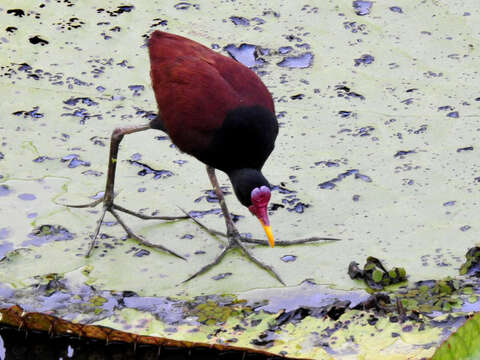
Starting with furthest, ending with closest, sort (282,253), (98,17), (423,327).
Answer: (98,17) → (282,253) → (423,327)

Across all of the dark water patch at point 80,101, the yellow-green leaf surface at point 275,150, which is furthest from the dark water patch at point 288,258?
the dark water patch at point 80,101

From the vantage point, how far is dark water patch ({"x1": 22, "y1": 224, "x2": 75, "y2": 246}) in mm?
3865

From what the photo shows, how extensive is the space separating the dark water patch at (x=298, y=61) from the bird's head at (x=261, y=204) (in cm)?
172

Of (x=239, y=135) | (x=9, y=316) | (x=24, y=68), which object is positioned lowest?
(x=24, y=68)

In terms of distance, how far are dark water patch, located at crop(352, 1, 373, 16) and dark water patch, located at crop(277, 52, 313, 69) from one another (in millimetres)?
634

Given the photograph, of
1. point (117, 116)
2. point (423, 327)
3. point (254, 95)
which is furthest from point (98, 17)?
point (423, 327)

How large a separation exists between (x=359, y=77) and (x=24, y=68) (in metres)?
2.04

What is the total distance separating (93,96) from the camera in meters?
4.90

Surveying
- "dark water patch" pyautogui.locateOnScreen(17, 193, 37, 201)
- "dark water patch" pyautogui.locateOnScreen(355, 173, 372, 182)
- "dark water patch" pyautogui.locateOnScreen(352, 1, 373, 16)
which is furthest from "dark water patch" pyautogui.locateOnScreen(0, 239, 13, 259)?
"dark water patch" pyautogui.locateOnScreen(352, 1, 373, 16)

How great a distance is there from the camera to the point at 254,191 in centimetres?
361

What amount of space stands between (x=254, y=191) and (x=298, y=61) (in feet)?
5.91

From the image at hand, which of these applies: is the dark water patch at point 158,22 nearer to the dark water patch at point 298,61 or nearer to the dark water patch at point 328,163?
the dark water patch at point 298,61

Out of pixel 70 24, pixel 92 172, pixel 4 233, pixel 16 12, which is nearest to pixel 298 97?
pixel 92 172

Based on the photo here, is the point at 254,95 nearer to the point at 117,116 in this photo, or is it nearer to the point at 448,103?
the point at 117,116
